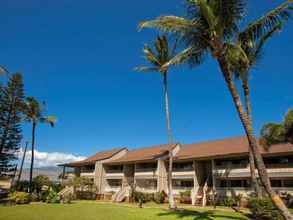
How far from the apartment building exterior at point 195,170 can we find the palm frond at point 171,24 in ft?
47.5

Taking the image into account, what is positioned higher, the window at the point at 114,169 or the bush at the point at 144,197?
the window at the point at 114,169

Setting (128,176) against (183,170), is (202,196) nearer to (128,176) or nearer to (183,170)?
→ (183,170)

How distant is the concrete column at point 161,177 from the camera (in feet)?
109

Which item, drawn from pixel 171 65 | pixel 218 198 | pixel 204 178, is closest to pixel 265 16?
pixel 171 65

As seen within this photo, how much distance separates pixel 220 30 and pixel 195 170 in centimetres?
2183

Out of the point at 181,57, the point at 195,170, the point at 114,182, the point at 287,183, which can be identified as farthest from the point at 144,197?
the point at 181,57

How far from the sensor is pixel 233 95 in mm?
11836

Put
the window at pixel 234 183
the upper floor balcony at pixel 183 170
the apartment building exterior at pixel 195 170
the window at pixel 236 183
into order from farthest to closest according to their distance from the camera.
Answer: the upper floor balcony at pixel 183 170, the window at pixel 236 183, the window at pixel 234 183, the apartment building exterior at pixel 195 170

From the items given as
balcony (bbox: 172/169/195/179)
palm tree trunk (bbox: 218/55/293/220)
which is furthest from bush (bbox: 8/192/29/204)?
palm tree trunk (bbox: 218/55/293/220)

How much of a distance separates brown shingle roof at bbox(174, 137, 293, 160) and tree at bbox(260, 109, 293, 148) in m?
5.12

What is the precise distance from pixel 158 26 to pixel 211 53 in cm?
298

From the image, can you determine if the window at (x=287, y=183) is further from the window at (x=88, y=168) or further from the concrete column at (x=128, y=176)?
the window at (x=88, y=168)

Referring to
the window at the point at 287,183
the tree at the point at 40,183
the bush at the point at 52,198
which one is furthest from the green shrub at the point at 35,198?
the window at the point at 287,183

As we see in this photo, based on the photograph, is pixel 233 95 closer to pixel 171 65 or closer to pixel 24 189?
pixel 171 65
